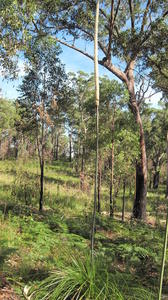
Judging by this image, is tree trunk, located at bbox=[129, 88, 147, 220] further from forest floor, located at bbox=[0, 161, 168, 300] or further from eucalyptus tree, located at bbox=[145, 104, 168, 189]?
eucalyptus tree, located at bbox=[145, 104, 168, 189]

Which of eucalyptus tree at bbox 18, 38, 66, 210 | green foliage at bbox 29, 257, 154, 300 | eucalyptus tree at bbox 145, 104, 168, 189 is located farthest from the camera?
→ eucalyptus tree at bbox 145, 104, 168, 189

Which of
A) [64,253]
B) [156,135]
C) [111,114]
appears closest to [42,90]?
[111,114]

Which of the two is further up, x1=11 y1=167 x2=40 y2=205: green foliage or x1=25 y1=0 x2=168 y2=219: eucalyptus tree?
x1=25 y1=0 x2=168 y2=219: eucalyptus tree

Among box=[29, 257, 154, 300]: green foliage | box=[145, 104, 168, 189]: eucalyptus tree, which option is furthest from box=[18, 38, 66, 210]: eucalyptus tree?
box=[145, 104, 168, 189]: eucalyptus tree

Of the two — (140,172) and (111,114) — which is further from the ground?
(111,114)

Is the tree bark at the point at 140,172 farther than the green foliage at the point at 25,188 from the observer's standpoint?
Yes

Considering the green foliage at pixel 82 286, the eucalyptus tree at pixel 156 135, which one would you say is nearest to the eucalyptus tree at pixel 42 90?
the green foliage at pixel 82 286

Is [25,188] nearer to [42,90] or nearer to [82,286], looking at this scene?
[42,90]

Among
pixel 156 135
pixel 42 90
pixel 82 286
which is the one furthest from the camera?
pixel 156 135

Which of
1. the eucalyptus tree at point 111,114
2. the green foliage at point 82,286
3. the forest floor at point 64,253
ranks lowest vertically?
the forest floor at point 64,253

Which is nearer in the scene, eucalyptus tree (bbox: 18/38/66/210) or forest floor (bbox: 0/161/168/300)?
forest floor (bbox: 0/161/168/300)

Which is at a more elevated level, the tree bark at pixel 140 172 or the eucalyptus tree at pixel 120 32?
the eucalyptus tree at pixel 120 32

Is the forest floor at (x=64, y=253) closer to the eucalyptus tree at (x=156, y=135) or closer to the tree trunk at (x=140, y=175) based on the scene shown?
the tree trunk at (x=140, y=175)

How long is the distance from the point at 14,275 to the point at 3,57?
223 inches
